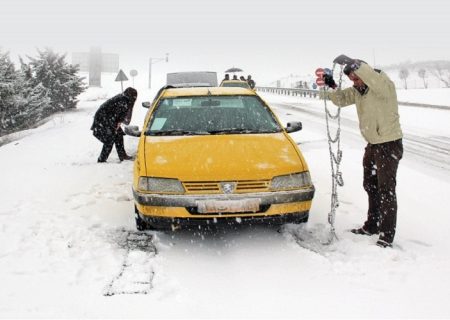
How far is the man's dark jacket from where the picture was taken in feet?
26.2

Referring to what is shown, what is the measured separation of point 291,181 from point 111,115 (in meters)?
4.88

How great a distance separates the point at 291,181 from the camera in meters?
4.18

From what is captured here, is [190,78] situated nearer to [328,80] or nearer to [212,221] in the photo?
[328,80]

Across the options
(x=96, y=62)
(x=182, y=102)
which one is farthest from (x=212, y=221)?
(x=96, y=62)

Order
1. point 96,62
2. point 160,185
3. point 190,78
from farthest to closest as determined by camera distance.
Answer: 1. point 96,62
2. point 190,78
3. point 160,185

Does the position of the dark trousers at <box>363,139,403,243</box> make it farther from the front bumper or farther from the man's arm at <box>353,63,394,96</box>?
the front bumper

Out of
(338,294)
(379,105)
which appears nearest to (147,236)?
(338,294)

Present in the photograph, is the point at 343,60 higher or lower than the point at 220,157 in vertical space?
higher

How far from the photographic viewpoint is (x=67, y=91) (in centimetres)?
2747

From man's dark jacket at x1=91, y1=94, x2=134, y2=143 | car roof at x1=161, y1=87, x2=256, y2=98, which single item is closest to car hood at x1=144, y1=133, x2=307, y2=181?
car roof at x1=161, y1=87, x2=256, y2=98

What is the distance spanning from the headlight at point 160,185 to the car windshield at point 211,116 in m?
1.05

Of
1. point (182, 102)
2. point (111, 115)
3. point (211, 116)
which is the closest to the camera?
point (211, 116)

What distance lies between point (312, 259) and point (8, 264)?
2.78m

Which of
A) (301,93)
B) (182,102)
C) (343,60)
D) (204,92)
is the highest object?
(301,93)
